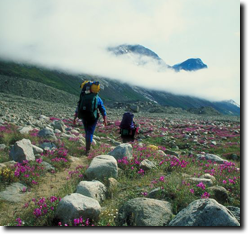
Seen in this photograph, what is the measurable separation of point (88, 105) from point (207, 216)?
6.02 m

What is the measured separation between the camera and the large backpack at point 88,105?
8.07 metres

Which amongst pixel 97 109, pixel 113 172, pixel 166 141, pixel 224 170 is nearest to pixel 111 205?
pixel 113 172

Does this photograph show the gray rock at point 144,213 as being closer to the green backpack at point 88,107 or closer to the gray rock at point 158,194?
the gray rock at point 158,194

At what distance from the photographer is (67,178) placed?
587 cm

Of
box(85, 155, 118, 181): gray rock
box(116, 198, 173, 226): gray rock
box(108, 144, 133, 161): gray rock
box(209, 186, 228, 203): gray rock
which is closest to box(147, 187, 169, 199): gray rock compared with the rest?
box(116, 198, 173, 226): gray rock

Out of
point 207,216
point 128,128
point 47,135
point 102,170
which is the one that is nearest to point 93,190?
point 102,170

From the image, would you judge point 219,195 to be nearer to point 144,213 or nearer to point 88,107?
point 144,213

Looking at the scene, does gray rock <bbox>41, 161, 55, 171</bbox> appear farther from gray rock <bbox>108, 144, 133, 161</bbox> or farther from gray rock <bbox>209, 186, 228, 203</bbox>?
gray rock <bbox>209, 186, 228, 203</bbox>

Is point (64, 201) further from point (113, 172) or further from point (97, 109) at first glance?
point (97, 109)

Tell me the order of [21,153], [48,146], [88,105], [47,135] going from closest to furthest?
[21,153] → [88,105] → [48,146] → [47,135]

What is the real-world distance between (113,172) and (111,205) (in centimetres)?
162

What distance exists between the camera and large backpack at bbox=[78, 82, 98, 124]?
8.07m

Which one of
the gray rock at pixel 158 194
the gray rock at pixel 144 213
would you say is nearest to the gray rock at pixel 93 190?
the gray rock at pixel 144 213

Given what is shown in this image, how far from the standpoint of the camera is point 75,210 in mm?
3418
